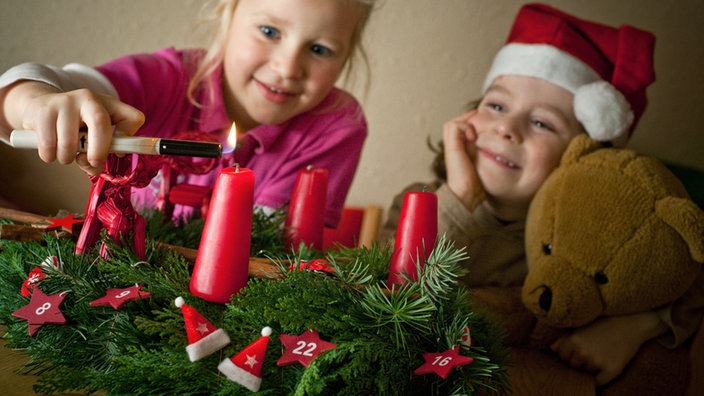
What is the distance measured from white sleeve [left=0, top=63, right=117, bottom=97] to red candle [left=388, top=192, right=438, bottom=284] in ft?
1.33

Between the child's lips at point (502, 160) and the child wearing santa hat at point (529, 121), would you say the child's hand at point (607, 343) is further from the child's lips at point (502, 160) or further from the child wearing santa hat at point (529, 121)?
the child's lips at point (502, 160)

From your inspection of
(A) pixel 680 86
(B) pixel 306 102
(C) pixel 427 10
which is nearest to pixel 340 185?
(B) pixel 306 102

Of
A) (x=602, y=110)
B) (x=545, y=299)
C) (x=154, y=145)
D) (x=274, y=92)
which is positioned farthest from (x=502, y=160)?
(x=154, y=145)

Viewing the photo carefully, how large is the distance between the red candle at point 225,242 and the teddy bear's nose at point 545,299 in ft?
1.53

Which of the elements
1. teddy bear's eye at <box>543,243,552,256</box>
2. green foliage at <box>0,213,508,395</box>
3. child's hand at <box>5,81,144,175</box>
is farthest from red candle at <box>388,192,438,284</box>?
teddy bear's eye at <box>543,243,552,256</box>

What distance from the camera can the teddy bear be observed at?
701 mm

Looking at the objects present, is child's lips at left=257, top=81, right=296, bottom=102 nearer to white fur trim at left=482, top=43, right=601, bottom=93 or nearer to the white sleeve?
the white sleeve

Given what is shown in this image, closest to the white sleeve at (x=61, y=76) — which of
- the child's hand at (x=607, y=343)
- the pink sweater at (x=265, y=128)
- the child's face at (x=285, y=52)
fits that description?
the pink sweater at (x=265, y=128)

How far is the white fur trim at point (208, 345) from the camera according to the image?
0.36 meters

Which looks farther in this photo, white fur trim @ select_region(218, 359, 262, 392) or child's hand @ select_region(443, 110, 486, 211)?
child's hand @ select_region(443, 110, 486, 211)

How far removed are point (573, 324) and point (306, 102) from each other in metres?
0.55

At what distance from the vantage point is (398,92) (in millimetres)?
1167

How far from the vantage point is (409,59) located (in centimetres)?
114

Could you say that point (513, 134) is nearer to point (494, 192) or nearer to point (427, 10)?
point (494, 192)
